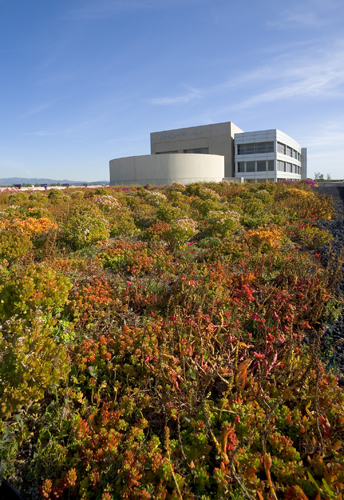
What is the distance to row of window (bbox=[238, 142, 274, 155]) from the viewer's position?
4806cm

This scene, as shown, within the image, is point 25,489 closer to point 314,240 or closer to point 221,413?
point 221,413

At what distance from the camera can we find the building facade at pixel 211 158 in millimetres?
37344

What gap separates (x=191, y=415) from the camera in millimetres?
2572

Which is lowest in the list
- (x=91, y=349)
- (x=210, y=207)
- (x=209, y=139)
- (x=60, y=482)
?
(x=60, y=482)

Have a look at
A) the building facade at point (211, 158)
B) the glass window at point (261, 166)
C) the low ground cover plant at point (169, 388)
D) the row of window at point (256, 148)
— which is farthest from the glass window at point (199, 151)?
the low ground cover plant at point (169, 388)

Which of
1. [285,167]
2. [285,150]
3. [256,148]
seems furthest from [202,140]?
[285,167]

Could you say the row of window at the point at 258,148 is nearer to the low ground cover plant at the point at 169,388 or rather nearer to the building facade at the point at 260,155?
the building facade at the point at 260,155

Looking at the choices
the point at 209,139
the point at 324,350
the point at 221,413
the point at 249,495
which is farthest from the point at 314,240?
the point at 209,139

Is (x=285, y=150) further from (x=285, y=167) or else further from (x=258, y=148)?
(x=258, y=148)

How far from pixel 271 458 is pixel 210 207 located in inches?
364

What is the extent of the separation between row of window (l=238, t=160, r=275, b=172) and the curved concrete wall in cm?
1190

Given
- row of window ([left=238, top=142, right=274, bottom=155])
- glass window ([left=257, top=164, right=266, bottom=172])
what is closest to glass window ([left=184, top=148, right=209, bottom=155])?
row of window ([left=238, top=142, right=274, bottom=155])

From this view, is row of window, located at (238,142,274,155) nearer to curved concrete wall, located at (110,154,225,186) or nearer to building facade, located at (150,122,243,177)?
building facade, located at (150,122,243,177)

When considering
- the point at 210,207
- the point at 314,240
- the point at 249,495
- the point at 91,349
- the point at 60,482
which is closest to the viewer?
the point at 249,495
